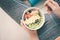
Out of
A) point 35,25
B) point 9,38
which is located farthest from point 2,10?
point 35,25

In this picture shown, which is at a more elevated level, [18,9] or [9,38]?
[18,9]

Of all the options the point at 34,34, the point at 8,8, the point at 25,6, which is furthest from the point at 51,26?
the point at 8,8

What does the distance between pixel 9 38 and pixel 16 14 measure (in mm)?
240

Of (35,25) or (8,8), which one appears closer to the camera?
(35,25)

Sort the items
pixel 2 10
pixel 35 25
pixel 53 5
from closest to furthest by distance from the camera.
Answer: pixel 35 25 < pixel 53 5 < pixel 2 10

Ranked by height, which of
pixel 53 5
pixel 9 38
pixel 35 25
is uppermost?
pixel 53 5

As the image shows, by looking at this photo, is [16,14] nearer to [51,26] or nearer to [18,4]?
[18,4]

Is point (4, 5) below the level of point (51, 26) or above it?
above

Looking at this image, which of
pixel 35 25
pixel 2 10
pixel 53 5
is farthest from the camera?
pixel 2 10

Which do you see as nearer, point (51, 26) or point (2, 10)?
point (51, 26)

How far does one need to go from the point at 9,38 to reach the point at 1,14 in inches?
8.7

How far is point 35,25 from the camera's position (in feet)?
2.80

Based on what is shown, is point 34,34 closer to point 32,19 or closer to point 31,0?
point 32,19

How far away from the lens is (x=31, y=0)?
1078 millimetres
